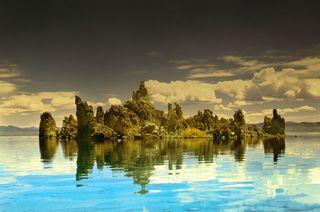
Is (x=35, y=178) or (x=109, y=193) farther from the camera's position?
(x=35, y=178)

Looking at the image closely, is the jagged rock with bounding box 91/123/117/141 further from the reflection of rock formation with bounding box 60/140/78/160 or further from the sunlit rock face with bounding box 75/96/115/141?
the reflection of rock formation with bounding box 60/140/78/160

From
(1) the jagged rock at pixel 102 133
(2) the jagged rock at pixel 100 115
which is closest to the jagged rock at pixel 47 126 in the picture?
(2) the jagged rock at pixel 100 115

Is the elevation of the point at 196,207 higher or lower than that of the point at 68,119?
lower

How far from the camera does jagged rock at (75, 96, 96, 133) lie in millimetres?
171375

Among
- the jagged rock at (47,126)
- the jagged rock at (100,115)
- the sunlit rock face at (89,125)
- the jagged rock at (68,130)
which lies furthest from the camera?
the jagged rock at (47,126)

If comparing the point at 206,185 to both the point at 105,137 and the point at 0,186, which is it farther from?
the point at 105,137

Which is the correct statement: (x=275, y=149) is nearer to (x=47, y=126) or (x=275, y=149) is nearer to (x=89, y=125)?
(x=89, y=125)

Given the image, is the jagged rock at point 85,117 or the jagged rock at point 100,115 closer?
the jagged rock at point 85,117

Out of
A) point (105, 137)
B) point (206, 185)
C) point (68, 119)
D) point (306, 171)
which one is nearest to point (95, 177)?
point (206, 185)

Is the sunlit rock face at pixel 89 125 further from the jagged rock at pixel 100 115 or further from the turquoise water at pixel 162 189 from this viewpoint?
the turquoise water at pixel 162 189

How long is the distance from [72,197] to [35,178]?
44.7 ft

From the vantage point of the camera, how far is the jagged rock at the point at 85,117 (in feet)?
562

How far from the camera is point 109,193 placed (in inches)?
1346

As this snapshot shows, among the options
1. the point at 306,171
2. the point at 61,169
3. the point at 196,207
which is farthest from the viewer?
the point at 61,169
